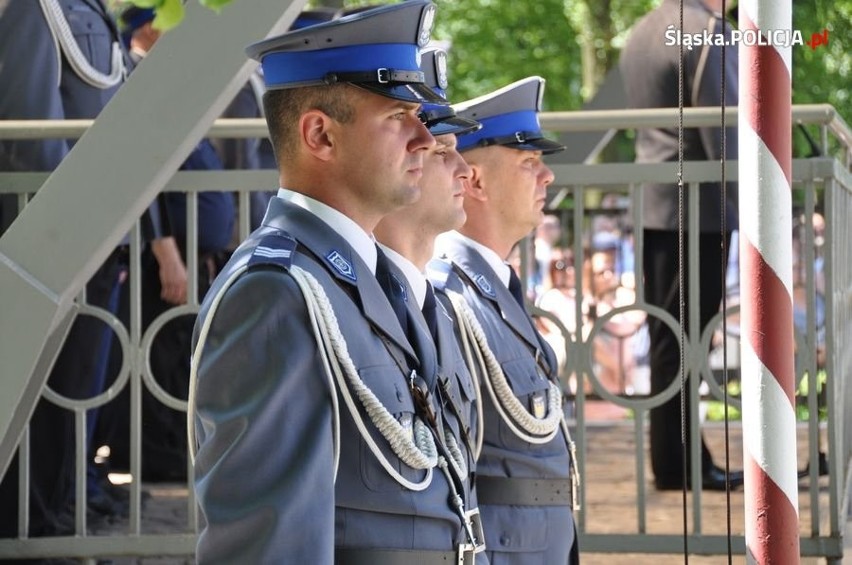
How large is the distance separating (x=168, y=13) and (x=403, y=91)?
631mm

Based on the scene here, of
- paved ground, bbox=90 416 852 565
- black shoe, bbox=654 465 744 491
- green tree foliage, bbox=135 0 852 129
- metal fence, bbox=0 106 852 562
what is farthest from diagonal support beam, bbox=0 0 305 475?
green tree foliage, bbox=135 0 852 129

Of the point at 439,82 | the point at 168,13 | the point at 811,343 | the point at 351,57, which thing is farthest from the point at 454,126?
the point at 811,343

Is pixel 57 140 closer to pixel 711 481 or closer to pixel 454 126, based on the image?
pixel 454 126

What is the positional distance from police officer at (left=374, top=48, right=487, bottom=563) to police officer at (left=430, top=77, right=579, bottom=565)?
19cm

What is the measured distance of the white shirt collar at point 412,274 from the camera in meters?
3.21

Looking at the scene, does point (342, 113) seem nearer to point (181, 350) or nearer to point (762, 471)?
point (762, 471)

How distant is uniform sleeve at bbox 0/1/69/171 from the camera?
5.06m

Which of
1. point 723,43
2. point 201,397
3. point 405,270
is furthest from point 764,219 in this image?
point 201,397

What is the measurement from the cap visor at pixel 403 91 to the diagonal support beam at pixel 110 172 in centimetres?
149

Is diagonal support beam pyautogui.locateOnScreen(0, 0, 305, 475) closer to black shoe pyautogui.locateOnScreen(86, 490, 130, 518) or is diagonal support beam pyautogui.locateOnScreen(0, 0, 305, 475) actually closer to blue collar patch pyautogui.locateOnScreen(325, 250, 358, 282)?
black shoe pyautogui.locateOnScreen(86, 490, 130, 518)

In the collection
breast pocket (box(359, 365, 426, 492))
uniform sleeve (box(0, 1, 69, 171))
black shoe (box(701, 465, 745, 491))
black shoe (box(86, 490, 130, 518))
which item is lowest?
black shoe (box(86, 490, 130, 518))

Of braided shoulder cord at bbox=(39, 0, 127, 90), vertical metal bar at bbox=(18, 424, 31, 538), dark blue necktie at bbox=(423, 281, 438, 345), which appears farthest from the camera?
braided shoulder cord at bbox=(39, 0, 127, 90)

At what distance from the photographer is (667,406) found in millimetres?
6527

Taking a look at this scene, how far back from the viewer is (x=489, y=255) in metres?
3.99
